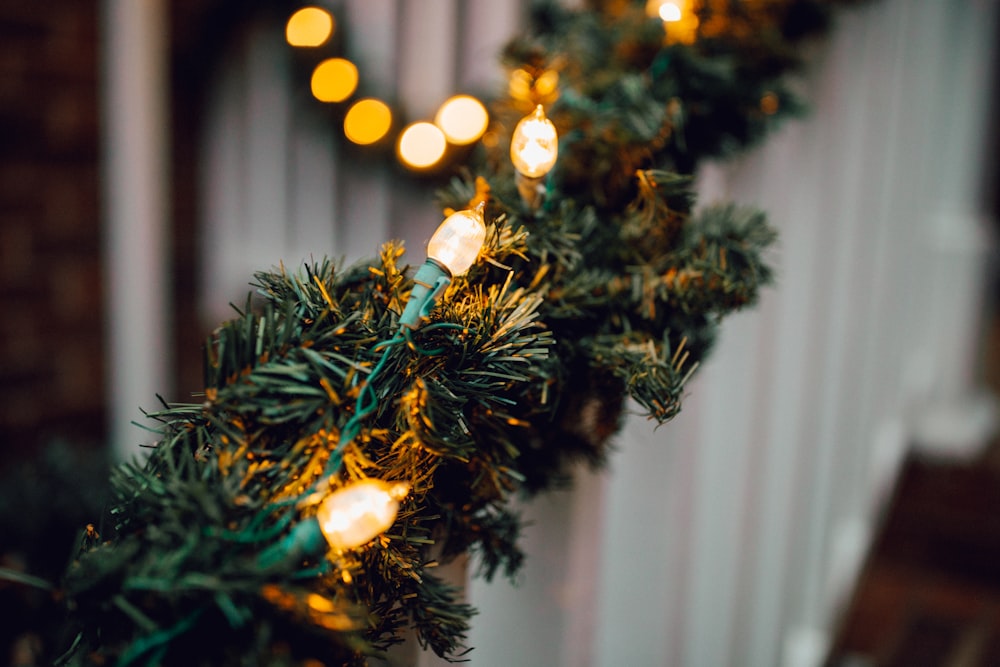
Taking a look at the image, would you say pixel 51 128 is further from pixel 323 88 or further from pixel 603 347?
pixel 603 347

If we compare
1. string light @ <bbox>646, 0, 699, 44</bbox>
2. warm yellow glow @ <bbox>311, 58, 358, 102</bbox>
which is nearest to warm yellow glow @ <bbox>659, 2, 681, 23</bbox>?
string light @ <bbox>646, 0, 699, 44</bbox>

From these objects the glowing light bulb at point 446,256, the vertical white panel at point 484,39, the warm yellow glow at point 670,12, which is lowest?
the glowing light bulb at point 446,256

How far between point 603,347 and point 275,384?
0.19m

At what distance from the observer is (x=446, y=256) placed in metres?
0.39

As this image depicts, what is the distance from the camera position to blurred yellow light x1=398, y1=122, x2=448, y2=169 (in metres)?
0.87

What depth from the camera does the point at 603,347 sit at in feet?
1.45

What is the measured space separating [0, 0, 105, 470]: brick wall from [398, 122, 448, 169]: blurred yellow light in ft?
2.62

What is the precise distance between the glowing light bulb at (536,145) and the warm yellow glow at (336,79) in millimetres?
664

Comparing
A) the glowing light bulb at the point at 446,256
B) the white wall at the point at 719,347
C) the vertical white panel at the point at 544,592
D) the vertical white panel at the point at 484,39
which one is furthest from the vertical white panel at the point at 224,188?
the glowing light bulb at the point at 446,256

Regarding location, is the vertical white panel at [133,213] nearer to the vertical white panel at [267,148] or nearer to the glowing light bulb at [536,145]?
the vertical white panel at [267,148]

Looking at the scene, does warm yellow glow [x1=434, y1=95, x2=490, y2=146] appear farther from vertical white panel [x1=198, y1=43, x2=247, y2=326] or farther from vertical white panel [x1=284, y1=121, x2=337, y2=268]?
vertical white panel [x1=198, y1=43, x2=247, y2=326]

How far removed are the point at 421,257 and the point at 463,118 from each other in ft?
0.84

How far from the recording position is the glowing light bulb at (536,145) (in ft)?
1.47

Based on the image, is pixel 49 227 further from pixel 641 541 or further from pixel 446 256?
pixel 446 256
